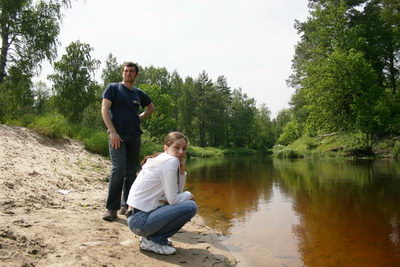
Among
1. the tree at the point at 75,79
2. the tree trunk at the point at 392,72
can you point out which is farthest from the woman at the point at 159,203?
the tree trunk at the point at 392,72

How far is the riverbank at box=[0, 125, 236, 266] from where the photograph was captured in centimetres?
285

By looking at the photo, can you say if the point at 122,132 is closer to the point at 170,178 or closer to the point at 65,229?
the point at 65,229

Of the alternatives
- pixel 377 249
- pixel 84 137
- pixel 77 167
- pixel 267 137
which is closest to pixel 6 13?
pixel 84 137

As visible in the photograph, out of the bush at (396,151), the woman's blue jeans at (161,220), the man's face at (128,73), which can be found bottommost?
the woman's blue jeans at (161,220)

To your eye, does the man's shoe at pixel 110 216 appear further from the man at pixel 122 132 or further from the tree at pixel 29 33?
the tree at pixel 29 33

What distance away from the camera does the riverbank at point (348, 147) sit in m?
23.3

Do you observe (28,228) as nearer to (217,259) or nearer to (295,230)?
(217,259)

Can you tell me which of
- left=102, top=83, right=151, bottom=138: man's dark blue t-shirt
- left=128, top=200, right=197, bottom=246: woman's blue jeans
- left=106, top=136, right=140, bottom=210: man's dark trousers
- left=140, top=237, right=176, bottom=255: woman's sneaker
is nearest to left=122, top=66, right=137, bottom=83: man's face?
left=102, top=83, right=151, bottom=138: man's dark blue t-shirt

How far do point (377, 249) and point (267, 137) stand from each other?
79.2 metres

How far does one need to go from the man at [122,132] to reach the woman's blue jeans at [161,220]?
1017mm

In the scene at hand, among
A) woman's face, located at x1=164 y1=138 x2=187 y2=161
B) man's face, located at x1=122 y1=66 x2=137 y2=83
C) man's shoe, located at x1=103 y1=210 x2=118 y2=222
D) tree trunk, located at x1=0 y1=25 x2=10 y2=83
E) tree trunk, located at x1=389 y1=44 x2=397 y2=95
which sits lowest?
man's shoe, located at x1=103 y1=210 x2=118 y2=222

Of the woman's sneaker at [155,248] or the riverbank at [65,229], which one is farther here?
Result: the woman's sneaker at [155,248]

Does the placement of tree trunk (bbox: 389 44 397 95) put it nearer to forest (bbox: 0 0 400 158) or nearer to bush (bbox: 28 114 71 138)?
forest (bbox: 0 0 400 158)

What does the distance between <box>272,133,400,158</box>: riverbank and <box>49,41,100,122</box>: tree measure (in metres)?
19.3
